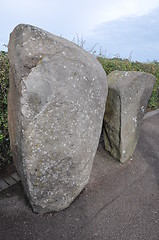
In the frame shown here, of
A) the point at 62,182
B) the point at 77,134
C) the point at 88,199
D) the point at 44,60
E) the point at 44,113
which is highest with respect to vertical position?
the point at 44,60

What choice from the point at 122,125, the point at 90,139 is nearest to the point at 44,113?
the point at 90,139

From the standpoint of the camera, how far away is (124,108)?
2.99 metres

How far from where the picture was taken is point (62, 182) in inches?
88.3

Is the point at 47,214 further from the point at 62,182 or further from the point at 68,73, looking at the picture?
the point at 68,73

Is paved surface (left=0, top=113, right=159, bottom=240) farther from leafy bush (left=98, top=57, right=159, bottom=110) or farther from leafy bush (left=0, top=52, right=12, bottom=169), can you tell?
leafy bush (left=98, top=57, right=159, bottom=110)

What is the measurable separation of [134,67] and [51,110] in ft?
14.9

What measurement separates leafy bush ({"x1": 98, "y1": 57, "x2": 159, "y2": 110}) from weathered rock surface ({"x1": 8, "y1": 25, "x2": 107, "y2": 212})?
2.65m

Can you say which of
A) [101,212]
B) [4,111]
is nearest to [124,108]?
[101,212]

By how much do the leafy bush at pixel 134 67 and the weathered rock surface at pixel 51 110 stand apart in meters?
2.65

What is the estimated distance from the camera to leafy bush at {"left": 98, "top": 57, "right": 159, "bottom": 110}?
192 inches

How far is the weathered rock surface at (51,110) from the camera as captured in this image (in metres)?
1.86

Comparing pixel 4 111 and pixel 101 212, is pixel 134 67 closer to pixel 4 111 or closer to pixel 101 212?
pixel 4 111

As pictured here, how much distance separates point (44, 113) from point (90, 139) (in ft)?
2.23

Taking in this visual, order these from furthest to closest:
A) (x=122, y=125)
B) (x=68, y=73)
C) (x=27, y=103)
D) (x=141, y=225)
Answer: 1. (x=122, y=125)
2. (x=141, y=225)
3. (x=68, y=73)
4. (x=27, y=103)
